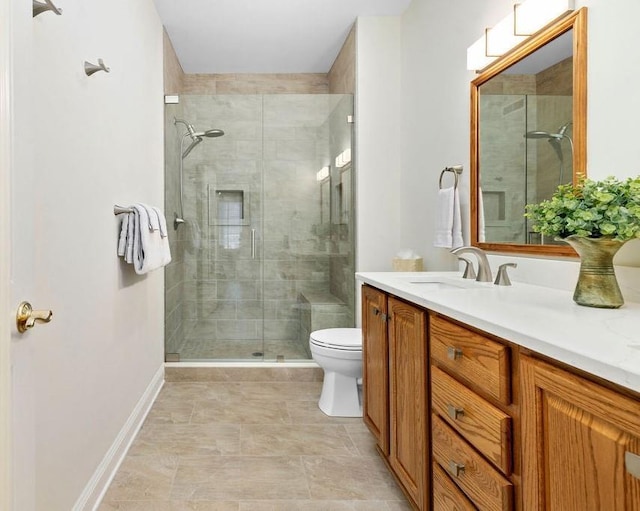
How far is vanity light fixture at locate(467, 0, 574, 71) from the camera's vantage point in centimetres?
157

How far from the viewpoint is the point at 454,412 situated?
1.19 m

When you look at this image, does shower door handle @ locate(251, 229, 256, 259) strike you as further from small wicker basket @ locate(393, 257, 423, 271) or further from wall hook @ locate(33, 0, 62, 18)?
wall hook @ locate(33, 0, 62, 18)

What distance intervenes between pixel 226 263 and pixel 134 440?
1483 millimetres

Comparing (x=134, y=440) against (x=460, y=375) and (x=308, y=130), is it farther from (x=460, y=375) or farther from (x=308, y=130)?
(x=308, y=130)

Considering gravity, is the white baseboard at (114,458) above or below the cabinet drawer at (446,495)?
below

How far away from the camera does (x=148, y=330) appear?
2.67 m

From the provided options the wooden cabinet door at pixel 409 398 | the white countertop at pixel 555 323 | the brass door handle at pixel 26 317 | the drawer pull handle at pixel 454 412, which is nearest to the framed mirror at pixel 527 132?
the white countertop at pixel 555 323

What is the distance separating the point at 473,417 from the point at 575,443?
1.25 ft

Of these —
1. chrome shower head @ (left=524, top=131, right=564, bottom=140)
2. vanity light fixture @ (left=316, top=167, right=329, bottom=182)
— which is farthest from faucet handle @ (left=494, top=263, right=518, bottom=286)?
vanity light fixture @ (left=316, top=167, right=329, bottom=182)

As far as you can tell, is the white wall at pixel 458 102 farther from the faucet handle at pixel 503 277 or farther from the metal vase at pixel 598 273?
the metal vase at pixel 598 273

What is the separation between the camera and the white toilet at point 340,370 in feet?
8.14

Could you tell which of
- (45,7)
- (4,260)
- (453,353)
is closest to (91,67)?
(45,7)

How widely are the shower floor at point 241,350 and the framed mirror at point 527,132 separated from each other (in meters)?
1.75

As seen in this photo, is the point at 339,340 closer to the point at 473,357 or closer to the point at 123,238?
the point at 123,238
